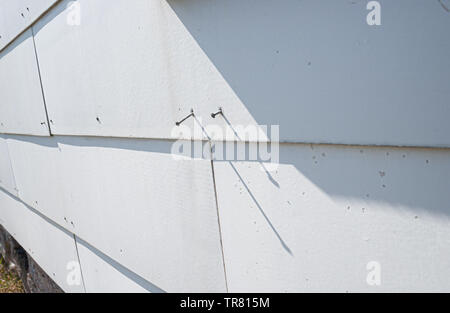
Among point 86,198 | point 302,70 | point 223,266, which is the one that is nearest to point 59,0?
point 86,198

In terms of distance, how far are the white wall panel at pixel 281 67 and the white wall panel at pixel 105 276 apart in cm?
94

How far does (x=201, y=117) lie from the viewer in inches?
52.0

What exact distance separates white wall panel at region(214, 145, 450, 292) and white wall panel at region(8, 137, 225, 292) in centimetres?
15

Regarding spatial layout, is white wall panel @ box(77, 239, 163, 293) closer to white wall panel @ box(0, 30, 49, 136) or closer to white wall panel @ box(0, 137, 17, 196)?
white wall panel @ box(0, 30, 49, 136)

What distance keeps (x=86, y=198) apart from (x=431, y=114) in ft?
6.73

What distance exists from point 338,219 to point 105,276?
1909 mm

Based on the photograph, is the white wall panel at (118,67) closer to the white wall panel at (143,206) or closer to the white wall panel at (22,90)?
the white wall panel at (143,206)

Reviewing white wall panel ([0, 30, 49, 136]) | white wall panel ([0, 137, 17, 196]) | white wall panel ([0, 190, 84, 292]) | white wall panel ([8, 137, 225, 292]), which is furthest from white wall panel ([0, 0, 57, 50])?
white wall panel ([0, 190, 84, 292])

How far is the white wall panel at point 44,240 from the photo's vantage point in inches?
115

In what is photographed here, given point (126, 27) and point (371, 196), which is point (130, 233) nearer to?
point (126, 27)

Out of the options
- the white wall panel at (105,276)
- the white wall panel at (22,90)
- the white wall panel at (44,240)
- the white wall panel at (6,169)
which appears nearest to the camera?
the white wall panel at (105,276)

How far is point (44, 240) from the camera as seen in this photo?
340 centimetres

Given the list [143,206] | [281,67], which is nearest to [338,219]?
[281,67]

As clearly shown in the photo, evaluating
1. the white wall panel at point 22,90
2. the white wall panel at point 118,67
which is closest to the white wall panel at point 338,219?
the white wall panel at point 118,67
